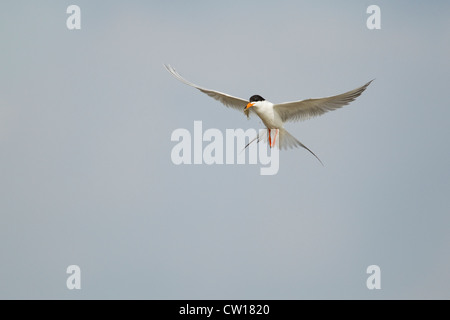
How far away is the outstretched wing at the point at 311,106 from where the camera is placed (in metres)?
11.9

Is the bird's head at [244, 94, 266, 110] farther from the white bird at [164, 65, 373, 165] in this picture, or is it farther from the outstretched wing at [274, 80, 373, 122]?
the outstretched wing at [274, 80, 373, 122]

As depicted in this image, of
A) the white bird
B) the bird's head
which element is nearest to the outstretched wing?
the white bird

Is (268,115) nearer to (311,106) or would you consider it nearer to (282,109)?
(282,109)

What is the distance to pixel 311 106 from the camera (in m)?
12.4

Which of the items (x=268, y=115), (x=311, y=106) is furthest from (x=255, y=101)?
(x=311, y=106)

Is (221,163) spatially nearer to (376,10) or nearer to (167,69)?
(167,69)

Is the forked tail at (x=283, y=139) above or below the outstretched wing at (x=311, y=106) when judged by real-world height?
below

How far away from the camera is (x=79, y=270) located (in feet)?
43.8

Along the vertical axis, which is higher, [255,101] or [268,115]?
[255,101]

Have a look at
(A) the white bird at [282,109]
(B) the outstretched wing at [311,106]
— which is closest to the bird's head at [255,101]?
(A) the white bird at [282,109]

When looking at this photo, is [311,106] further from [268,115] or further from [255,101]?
[255,101]

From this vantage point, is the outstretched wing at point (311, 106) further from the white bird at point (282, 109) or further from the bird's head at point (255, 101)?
the bird's head at point (255, 101)

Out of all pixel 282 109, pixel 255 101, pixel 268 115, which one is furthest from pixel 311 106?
pixel 255 101

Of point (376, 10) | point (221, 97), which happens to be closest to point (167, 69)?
point (221, 97)
